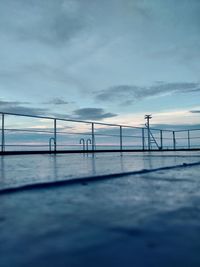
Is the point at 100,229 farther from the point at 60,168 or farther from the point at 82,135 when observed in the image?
the point at 82,135

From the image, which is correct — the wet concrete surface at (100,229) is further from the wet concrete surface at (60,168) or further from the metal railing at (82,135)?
the metal railing at (82,135)

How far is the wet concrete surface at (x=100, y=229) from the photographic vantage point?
462 millimetres

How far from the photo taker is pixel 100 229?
0.62 meters

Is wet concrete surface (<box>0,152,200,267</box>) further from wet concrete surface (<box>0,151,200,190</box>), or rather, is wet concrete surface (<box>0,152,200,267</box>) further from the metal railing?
the metal railing

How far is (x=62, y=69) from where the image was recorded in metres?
7.38

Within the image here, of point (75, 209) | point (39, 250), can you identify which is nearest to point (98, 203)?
point (75, 209)

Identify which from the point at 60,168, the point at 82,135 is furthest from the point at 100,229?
the point at 82,135

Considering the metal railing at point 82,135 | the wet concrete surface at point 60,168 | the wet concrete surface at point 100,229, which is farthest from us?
the metal railing at point 82,135

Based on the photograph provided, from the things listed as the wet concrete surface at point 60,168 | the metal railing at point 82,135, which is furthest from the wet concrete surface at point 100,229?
the metal railing at point 82,135

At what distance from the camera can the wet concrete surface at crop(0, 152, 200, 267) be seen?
46 cm

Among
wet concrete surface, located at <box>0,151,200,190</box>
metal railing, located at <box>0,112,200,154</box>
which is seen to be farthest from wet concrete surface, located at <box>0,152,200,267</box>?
metal railing, located at <box>0,112,200,154</box>

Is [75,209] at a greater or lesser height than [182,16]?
lesser

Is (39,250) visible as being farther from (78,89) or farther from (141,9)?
(78,89)

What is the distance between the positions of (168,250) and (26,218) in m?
0.46
